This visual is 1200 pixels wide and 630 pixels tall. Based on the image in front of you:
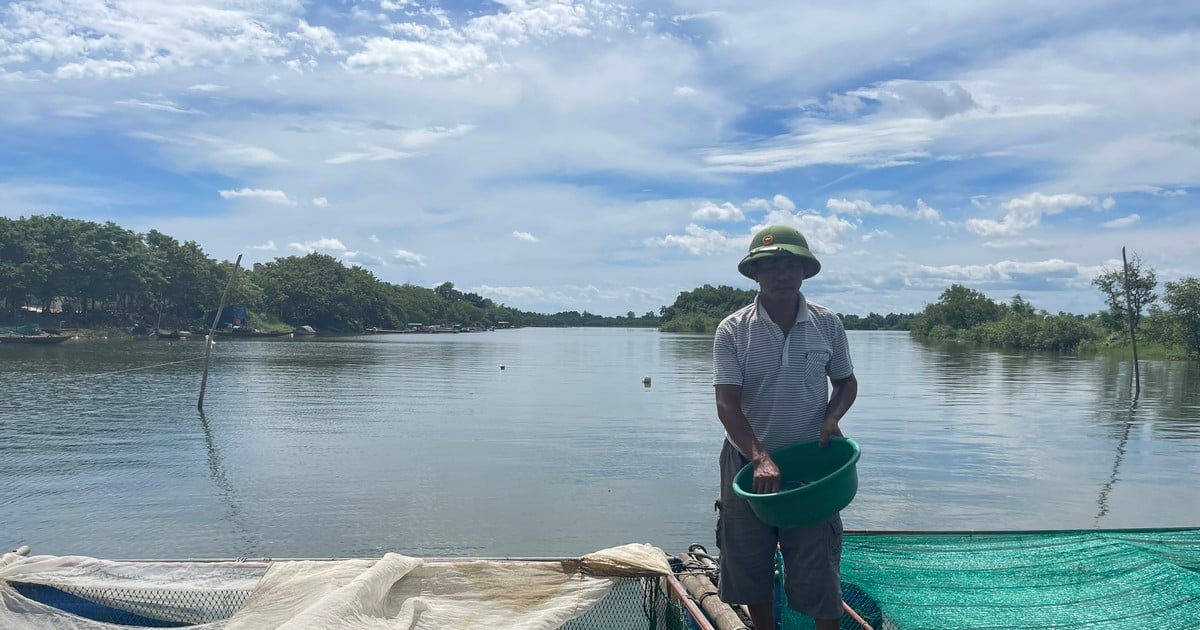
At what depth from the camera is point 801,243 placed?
3.25 metres

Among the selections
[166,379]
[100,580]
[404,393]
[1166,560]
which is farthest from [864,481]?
[166,379]

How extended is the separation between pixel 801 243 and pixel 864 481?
10.6 metres

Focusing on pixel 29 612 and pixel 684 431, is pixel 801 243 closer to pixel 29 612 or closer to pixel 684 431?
pixel 29 612

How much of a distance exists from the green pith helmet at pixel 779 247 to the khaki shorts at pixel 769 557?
80 cm

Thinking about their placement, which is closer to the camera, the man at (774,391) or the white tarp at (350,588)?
the man at (774,391)

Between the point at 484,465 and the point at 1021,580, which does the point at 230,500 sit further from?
the point at 1021,580

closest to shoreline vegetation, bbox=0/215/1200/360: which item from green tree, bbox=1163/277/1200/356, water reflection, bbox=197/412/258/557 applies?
green tree, bbox=1163/277/1200/356

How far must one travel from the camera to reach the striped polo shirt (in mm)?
3229

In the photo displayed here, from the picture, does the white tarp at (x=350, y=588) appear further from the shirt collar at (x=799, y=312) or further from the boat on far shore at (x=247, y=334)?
the boat on far shore at (x=247, y=334)

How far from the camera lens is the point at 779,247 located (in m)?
3.19

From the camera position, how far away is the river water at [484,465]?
9797mm

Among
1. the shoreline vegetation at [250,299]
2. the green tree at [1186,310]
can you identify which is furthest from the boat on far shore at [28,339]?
the green tree at [1186,310]

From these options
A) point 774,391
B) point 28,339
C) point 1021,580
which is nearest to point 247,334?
point 28,339

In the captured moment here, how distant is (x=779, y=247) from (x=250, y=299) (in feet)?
291
